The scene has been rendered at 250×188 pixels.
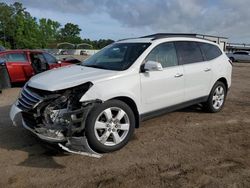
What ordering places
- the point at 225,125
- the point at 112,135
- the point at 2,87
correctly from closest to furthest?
the point at 112,135 → the point at 225,125 → the point at 2,87

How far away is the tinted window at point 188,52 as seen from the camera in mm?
5840

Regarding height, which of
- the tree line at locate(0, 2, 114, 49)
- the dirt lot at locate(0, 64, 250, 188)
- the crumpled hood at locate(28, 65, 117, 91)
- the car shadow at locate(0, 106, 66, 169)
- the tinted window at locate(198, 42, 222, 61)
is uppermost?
the tree line at locate(0, 2, 114, 49)

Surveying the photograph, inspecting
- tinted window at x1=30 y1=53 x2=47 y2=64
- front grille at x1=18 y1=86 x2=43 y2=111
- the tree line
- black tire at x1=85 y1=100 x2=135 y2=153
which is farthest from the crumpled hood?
the tree line

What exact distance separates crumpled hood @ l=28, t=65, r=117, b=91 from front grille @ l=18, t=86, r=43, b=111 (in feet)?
0.42

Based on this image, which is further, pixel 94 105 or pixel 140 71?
pixel 140 71

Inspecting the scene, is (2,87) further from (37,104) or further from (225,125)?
(225,125)

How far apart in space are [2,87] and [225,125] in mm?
7035

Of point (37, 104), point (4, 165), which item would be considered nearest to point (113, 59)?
point (37, 104)

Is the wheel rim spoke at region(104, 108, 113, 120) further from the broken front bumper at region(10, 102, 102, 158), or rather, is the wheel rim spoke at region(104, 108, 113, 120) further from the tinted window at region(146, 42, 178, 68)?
the tinted window at region(146, 42, 178, 68)

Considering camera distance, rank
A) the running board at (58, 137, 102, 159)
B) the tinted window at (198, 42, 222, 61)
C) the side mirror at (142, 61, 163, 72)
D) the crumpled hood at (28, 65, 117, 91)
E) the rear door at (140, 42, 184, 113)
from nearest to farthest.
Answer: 1. the running board at (58, 137, 102, 159)
2. the crumpled hood at (28, 65, 117, 91)
3. the side mirror at (142, 61, 163, 72)
4. the rear door at (140, 42, 184, 113)
5. the tinted window at (198, 42, 222, 61)

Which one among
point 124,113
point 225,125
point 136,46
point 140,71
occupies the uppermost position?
point 136,46

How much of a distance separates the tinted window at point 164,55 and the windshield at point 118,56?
187mm

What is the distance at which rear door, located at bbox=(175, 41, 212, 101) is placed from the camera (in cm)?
585

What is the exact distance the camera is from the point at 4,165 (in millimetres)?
4152
